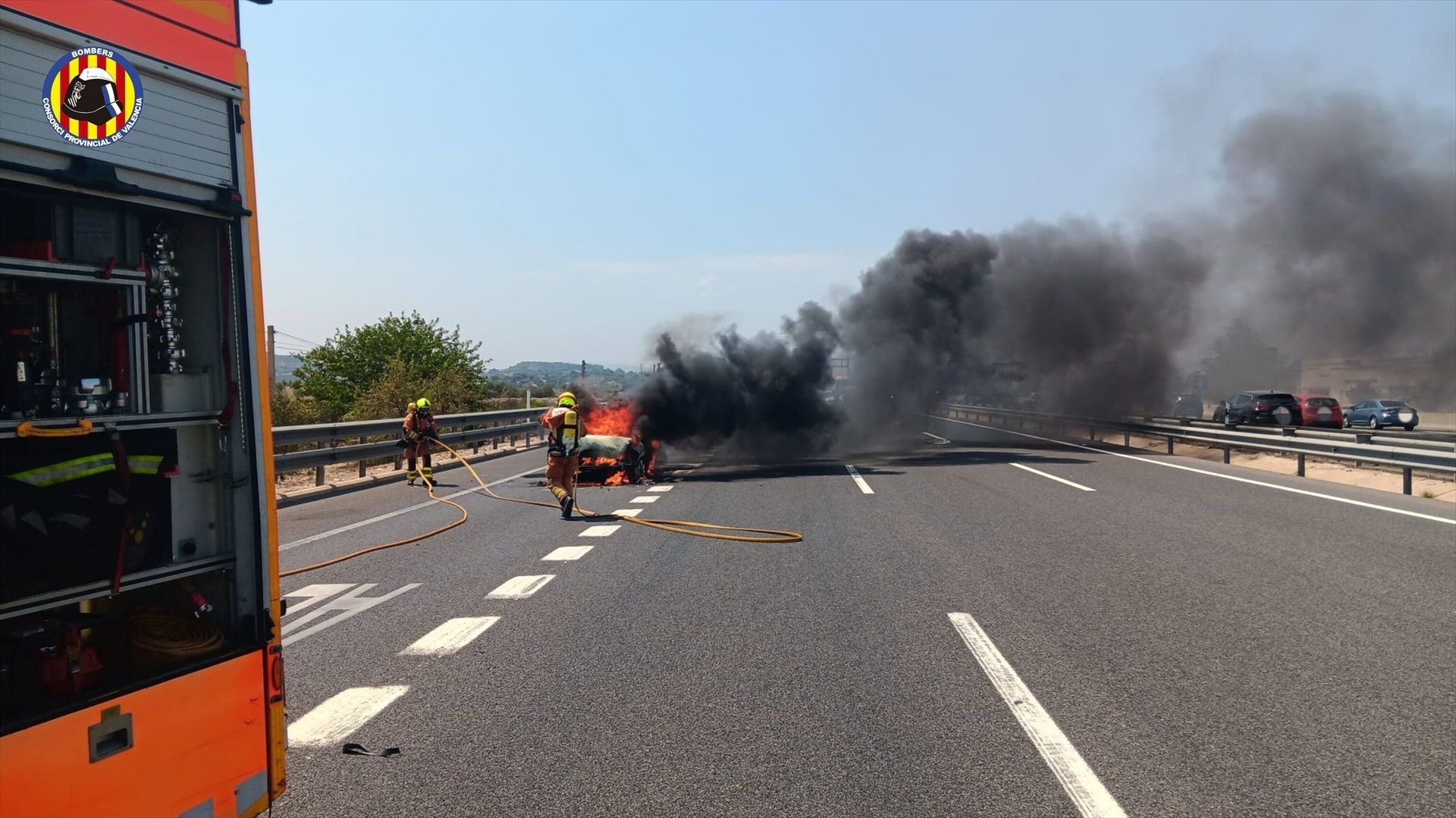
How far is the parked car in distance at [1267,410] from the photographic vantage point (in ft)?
112

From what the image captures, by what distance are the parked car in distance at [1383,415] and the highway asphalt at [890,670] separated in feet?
93.1

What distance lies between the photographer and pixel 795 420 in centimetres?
2664

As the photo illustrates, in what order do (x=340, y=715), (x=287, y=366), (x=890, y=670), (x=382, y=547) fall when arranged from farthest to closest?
(x=287, y=366) → (x=382, y=547) → (x=890, y=670) → (x=340, y=715)

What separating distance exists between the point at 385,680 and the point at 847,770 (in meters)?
2.77

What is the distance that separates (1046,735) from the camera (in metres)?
4.32

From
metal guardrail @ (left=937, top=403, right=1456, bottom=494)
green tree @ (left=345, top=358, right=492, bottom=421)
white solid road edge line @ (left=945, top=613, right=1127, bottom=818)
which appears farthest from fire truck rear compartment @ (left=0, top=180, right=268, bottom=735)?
green tree @ (left=345, top=358, right=492, bottom=421)

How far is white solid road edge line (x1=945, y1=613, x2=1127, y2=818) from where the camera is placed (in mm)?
3619

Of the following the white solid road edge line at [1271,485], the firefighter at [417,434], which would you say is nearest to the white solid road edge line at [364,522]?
the firefighter at [417,434]

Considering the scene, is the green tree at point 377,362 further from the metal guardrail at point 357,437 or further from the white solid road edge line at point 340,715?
the white solid road edge line at point 340,715

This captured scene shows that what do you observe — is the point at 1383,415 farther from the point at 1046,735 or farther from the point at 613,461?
the point at 1046,735

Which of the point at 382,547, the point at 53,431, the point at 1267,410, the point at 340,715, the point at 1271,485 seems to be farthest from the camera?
the point at 1267,410

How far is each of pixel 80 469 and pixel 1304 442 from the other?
61.0 ft

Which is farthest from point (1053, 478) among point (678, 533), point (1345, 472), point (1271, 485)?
point (1345, 472)

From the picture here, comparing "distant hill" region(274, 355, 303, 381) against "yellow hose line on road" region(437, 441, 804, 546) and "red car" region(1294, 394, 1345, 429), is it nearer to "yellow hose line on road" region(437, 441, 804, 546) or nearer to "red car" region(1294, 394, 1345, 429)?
"yellow hose line on road" region(437, 441, 804, 546)
